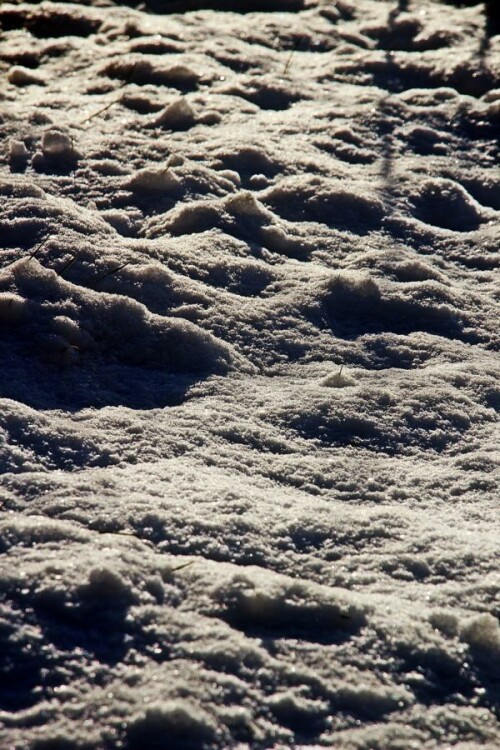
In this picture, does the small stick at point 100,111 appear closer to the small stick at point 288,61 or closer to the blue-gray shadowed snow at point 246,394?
the blue-gray shadowed snow at point 246,394

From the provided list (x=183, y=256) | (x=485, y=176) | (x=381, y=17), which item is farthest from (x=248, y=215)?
(x=381, y=17)

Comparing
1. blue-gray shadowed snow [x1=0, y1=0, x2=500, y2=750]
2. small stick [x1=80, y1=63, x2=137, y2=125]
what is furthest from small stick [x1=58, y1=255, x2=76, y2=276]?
small stick [x1=80, y1=63, x2=137, y2=125]

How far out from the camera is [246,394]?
221 cm

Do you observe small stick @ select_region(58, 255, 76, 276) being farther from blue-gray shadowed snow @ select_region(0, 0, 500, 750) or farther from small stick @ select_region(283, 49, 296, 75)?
small stick @ select_region(283, 49, 296, 75)

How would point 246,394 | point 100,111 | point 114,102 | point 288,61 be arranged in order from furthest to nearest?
point 288,61 → point 114,102 → point 100,111 → point 246,394

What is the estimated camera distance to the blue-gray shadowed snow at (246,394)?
1.42m

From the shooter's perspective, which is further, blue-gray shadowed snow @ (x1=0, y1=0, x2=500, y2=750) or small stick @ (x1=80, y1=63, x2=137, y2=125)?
small stick @ (x1=80, y1=63, x2=137, y2=125)

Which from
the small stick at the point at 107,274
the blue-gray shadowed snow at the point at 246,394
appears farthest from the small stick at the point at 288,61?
the small stick at the point at 107,274

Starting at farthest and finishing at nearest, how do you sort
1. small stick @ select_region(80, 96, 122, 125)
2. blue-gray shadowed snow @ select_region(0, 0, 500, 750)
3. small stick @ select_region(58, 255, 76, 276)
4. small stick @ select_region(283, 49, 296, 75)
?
small stick @ select_region(283, 49, 296, 75)
small stick @ select_region(80, 96, 122, 125)
small stick @ select_region(58, 255, 76, 276)
blue-gray shadowed snow @ select_region(0, 0, 500, 750)

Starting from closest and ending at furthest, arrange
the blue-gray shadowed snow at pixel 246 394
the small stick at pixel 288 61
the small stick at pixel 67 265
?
the blue-gray shadowed snow at pixel 246 394 < the small stick at pixel 67 265 < the small stick at pixel 288 61

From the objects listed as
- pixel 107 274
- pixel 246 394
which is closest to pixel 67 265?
pixel 107 274

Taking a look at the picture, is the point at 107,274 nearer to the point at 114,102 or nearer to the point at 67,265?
the point at 67,265

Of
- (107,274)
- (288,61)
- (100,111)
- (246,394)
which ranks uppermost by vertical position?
(288,61)

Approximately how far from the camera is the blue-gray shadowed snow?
142 cm
